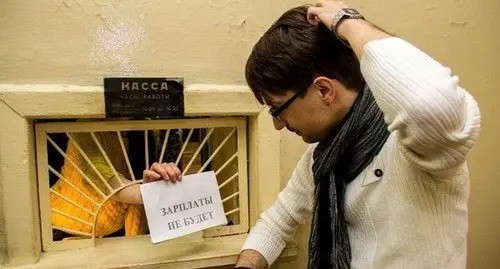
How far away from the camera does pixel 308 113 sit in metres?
0.90

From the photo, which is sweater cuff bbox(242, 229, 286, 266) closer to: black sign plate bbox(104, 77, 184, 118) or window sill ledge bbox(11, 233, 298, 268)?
window sill ledge bbox(11, 233, 298, 268)

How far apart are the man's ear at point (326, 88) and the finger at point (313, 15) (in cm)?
12

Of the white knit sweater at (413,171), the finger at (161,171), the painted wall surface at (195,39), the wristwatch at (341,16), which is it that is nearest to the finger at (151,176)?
the finger at (161,171)

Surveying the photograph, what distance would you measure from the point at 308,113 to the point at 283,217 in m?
0.42

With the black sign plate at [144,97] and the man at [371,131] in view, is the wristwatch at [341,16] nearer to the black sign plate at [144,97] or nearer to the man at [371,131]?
the man at [371,131]

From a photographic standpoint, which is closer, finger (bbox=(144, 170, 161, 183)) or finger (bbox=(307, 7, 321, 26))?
finger (bbox=(307, 7, 321, 26))

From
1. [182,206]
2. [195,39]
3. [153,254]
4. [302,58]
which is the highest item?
[195,39]

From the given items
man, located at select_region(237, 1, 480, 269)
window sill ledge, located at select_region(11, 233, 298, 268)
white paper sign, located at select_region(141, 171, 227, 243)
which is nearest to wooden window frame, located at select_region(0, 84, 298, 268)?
window sill ledge, located at select_region(11, 233, 298, 268)

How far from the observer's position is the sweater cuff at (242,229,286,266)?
1.19 metres

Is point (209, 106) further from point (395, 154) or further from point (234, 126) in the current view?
point (395, 154)

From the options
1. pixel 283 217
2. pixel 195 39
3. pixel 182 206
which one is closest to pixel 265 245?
pixel 283 217

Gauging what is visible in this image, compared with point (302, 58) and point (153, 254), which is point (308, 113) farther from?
point (153, 254)

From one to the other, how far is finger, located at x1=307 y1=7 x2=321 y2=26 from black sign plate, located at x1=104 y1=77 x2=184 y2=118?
455 millimetres

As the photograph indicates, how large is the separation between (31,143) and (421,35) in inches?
48.7
